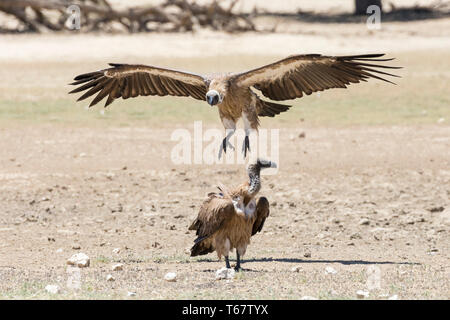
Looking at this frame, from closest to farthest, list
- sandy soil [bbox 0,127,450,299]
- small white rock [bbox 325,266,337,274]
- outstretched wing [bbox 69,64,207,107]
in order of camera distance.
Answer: sandy soil [bbox 0,127,450,299] < small white rock [bbox 325,266,337,274] < outstretched wing [bbox 69,64,207,107]

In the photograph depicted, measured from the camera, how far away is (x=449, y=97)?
18938 mm

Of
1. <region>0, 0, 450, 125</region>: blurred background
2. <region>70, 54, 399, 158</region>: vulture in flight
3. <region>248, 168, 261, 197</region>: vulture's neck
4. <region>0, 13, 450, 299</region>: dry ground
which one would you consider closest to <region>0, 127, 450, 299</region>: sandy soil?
<region>0, 13, 450, 299</region>: dry ground

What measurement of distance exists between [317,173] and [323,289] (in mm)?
5888

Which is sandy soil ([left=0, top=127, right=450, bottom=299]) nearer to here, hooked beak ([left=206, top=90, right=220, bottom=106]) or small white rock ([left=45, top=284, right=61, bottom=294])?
small white rock ([left=45, top=284, right=61, bottom=294])

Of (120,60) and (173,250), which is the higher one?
(120,60)

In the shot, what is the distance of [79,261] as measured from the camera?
847 cm

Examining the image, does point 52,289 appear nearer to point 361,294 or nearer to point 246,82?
point 361,294

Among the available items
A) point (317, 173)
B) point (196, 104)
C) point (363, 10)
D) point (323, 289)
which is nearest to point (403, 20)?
point (363, 10)

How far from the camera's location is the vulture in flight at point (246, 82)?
830cm

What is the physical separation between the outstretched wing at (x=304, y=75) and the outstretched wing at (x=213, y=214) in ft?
3.11

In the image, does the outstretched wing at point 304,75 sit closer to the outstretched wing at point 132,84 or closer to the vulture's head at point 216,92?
the vulture's head at point 216,92

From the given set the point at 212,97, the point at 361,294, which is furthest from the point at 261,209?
the point at 361,294

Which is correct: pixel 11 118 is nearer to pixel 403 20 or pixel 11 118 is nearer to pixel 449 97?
pixel 449 97

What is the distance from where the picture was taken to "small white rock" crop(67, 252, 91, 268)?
8.45 meters
